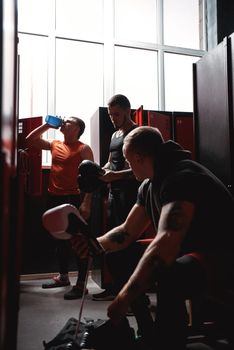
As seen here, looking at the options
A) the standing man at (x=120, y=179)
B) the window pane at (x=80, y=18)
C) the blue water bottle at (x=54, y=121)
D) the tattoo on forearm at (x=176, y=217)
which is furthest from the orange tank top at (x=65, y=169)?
the window pane at (x=80, y=18)

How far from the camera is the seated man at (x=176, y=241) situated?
4.22 ft

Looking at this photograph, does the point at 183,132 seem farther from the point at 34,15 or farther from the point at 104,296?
the point at 34,15

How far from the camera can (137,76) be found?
15.2 feet

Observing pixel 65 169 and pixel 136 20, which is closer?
pixel 65 169

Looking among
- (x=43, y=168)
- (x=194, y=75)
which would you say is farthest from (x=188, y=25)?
(x=194, y=75)

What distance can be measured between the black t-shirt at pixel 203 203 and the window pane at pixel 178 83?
339 centimetres

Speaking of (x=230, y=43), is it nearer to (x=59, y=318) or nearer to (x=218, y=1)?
(x=59, y=318)

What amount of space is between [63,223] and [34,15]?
3523mm

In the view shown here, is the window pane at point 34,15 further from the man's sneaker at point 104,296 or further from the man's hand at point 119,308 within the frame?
the man's hand at point 119,308

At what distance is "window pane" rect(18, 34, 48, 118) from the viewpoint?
4.04 meters

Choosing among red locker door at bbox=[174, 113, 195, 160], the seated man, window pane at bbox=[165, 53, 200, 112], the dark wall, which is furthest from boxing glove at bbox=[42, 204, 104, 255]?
window pane at bbox=[165, 53, 200, 112]

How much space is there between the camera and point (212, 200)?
1.42 m

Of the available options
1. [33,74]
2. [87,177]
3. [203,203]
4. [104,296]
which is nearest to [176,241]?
[203,203]

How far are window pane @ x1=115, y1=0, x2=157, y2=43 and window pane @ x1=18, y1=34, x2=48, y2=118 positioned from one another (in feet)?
3.23
